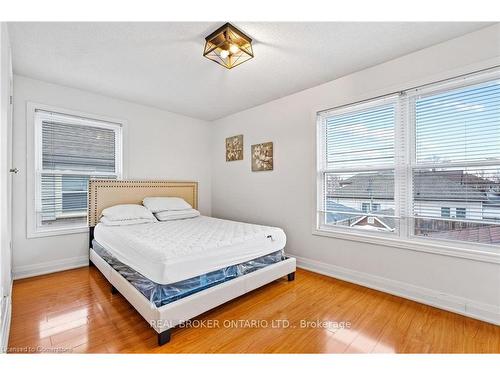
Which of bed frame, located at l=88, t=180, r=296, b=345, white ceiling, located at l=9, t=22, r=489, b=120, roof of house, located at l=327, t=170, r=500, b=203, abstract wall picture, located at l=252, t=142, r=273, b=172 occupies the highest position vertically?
white ceiling, located at l=9, t=22, r=489, b=120

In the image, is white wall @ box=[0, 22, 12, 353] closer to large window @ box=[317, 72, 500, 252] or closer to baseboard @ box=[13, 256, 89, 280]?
baseboard @ box=[13, 256, 89, 280]

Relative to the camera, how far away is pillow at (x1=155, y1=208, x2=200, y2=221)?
3.40 metres

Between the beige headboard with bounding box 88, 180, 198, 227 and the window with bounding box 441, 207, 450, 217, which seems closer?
the window with bounding box 441, 207, 450, 217

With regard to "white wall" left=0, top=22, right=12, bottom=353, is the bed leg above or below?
below

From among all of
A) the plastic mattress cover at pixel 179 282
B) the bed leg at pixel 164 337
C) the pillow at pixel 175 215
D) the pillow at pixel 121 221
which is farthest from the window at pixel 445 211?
the pillow at pixel 121 221

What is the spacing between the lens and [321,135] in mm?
3059

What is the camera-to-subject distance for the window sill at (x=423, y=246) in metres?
1.91

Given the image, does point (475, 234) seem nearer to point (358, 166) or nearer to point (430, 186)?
point (430, 186)

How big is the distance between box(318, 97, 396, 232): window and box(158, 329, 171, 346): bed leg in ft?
7.15

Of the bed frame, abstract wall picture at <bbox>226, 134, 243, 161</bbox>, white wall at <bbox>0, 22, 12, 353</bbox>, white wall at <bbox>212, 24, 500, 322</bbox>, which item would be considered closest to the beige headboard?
the bed frame

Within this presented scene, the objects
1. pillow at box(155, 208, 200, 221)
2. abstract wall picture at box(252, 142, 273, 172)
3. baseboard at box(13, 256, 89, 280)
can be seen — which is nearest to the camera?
baseboard at box(13, 256, 89, 280)
